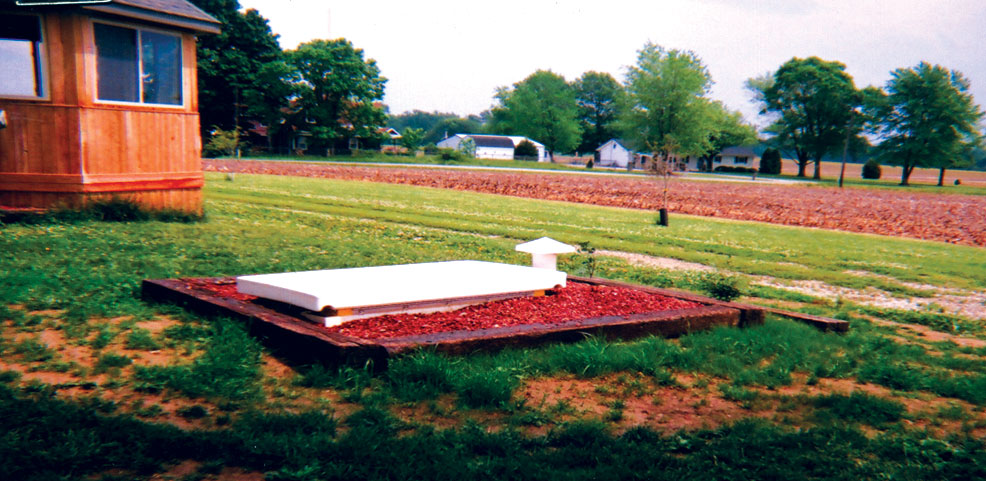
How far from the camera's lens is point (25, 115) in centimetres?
1116

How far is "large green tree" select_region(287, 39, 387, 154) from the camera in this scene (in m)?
65.9

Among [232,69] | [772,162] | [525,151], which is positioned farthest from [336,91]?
[772,162]

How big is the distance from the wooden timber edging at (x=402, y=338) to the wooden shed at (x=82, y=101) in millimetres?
6010

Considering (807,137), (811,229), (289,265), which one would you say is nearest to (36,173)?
(289,265)

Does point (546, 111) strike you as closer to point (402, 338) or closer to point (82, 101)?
point (82, 101)

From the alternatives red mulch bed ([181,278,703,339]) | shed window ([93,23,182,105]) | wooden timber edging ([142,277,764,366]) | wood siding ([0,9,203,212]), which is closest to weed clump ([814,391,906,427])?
wooden timber edging ([142,277,764,366])

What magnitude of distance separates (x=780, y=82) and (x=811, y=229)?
7594cm

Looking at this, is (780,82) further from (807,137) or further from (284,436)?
(284,436)

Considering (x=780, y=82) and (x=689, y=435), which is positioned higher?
(x=780, y=82)

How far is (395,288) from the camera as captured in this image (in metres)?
6.06

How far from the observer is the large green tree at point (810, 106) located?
81125 millimetres

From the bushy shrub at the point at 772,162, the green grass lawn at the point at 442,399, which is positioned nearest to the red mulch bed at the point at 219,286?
the green grass lawn at the point at 442,399

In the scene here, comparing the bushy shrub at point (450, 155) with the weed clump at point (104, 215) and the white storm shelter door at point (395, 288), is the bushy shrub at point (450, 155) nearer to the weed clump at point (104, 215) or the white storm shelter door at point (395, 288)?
the weed clump at point (104, 215)

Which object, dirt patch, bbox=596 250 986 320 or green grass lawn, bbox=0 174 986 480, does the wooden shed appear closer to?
green grass lawn, bbox=0 174 986 480
